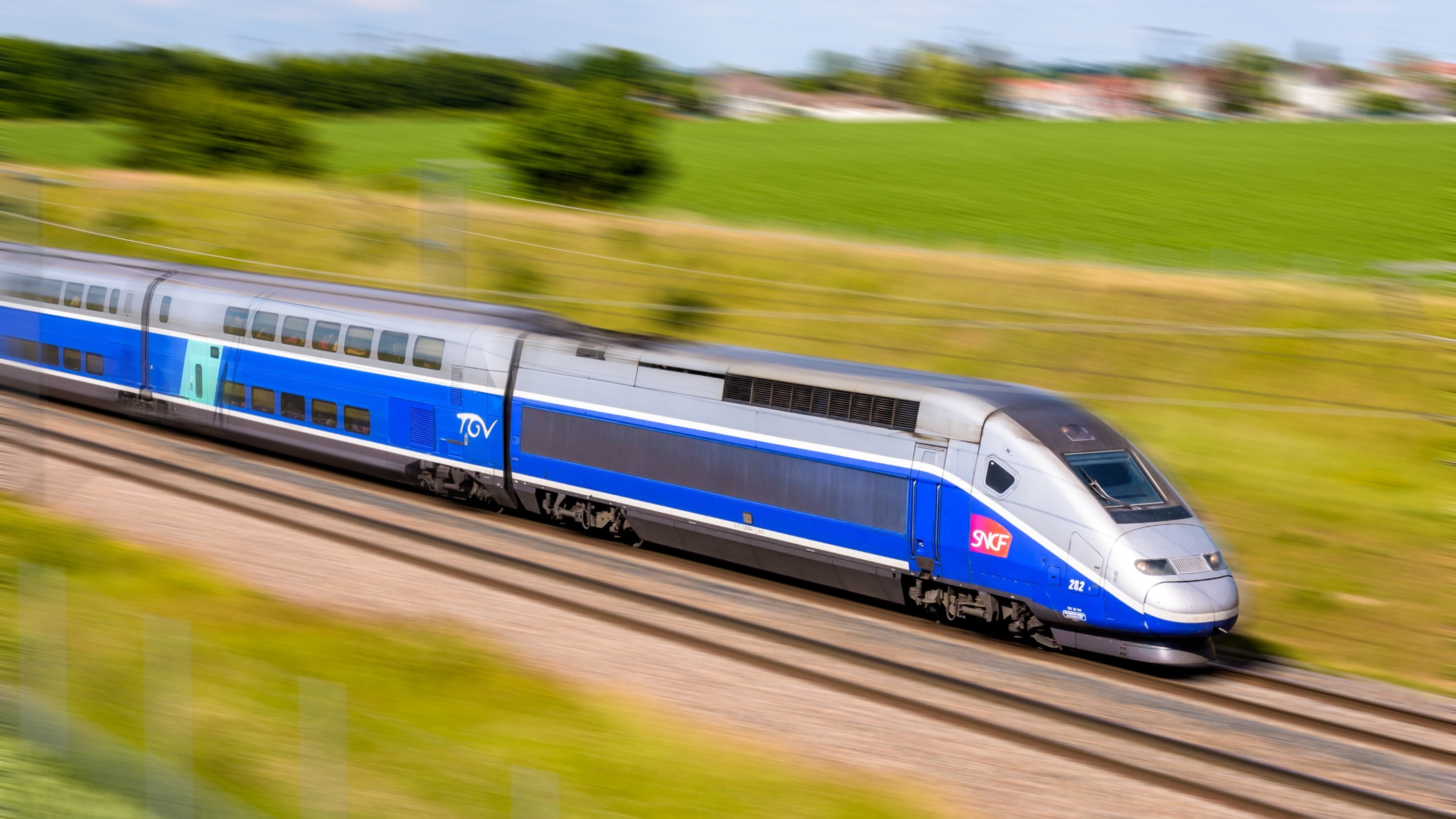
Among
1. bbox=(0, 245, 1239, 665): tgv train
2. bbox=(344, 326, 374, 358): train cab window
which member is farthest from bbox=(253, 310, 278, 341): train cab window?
bbox=(344, 326, 374, 358): train cab window

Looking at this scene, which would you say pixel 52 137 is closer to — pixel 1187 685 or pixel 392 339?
pixel 392 339

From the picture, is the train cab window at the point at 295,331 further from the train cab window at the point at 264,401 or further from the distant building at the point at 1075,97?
the distant building at the point at 1075,97

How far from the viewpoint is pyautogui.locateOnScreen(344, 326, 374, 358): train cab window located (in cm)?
A: 2411

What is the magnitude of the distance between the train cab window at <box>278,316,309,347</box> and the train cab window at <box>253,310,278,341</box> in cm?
21

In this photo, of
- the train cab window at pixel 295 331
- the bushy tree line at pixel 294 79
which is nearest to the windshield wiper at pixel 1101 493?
the train cab window at pixel 295 331

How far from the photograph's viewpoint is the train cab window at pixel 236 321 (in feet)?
86.7

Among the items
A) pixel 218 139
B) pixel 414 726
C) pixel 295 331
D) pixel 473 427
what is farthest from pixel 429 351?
pixel 218 139

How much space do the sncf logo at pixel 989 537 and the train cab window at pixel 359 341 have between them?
1256cm

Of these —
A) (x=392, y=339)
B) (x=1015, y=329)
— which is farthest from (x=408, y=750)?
(x=1015, y=329)

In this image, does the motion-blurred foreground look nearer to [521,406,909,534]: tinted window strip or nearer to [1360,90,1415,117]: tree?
[521,406,909,534]: tinted window strip

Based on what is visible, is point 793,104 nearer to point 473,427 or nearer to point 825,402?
point 473,427

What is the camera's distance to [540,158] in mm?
56500

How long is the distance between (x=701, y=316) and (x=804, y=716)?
84.5ft

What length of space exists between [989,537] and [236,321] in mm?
17129
